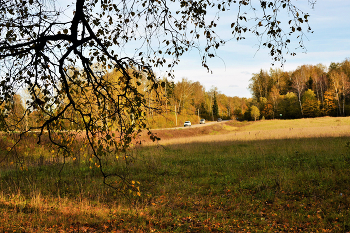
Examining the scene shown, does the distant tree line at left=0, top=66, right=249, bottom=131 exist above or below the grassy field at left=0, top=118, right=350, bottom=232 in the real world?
above

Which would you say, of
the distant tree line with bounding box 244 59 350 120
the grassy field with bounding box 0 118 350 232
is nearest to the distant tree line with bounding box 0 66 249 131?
the grassy field with bounding box 0 118 350 232

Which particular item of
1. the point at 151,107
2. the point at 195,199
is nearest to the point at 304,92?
the point at 195,199

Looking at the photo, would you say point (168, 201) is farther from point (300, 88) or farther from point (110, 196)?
point (300, 88)

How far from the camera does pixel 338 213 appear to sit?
5961mm

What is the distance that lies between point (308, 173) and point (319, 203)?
2544mm

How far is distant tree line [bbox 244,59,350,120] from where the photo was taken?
53.9m

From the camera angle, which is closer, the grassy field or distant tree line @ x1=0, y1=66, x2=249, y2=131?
distant tree line @ x1=0, y1=66, x2=249, y2=131

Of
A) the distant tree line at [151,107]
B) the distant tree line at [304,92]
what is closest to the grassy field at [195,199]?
the distant tree line at [151,107]

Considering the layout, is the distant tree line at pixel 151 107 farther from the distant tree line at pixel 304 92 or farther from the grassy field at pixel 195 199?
the distant tree line at pixel 304 92

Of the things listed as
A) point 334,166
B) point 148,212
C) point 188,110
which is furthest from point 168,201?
point 188,110

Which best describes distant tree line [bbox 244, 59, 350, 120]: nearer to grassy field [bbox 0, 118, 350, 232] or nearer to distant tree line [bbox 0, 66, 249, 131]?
distant tree line [bbox 0, 66, 249, 131]

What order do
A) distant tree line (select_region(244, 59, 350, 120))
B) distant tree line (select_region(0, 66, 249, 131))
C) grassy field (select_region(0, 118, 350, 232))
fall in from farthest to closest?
1. distant tree line (select_region(244, 59, 350, 120))
2. grassy field (select_region(0, 118, 350, 232))
3. distant tree line (select_region(0, 66, 249, 131))

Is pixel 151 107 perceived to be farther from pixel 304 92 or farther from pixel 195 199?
pixel 304 92

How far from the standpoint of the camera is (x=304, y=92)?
2308 inches
